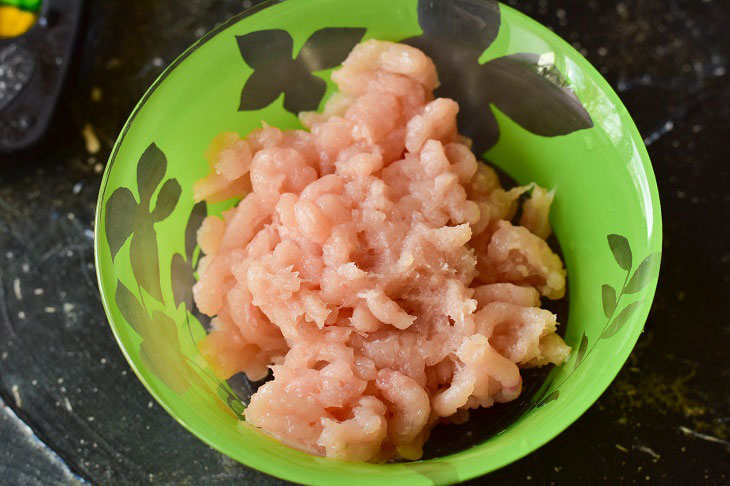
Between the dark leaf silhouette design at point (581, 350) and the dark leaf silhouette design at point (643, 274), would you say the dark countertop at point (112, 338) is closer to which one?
the dark leaf silhouette design at point (581, 350)

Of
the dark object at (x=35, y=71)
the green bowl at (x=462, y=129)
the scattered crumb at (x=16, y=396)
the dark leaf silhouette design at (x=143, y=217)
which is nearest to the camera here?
the green bowl at (x=462, y=129)

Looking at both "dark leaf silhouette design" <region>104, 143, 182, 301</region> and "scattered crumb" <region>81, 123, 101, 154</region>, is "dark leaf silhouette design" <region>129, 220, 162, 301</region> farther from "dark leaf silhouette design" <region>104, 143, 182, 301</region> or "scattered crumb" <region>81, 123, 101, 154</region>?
"scattered crumb" <region>81, 123, 101, 154</region>

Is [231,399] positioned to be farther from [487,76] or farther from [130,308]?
[487,76]

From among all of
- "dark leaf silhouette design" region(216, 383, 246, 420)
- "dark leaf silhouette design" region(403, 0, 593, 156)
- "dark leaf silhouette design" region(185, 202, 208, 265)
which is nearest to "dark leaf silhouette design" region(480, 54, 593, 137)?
"dark leaf silhouette design" region(403, 0, 593, 156)

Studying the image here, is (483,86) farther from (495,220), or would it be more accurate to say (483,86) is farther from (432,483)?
(432,483)

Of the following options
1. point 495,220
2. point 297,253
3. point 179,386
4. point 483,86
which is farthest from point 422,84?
point 179,386

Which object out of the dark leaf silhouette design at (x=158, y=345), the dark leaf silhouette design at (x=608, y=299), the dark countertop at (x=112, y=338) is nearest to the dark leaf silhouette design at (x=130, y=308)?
the dark leaf silhouette design at (x=158, y=345)
